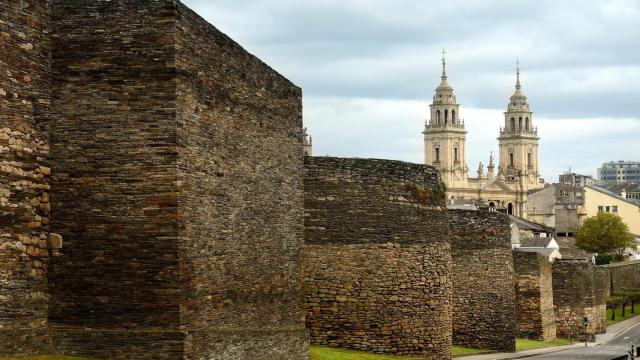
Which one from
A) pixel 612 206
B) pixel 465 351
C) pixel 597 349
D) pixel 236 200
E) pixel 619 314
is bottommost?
pixel 597 349

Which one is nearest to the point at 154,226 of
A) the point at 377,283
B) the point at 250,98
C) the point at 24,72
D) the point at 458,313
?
the point at 24,72

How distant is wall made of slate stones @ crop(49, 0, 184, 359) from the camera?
69.1 feet

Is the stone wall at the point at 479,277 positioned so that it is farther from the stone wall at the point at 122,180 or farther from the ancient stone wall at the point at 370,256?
the stone wall at the point at 122,180

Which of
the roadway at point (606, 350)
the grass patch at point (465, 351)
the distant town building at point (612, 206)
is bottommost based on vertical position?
the roadway at point (606, 350)

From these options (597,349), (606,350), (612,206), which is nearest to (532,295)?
(606,350)

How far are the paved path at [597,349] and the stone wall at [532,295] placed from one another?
1.22 metres

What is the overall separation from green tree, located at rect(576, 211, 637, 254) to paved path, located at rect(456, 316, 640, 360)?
173ft

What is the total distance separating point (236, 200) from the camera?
24469 mm

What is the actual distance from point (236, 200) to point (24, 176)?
17.5ft

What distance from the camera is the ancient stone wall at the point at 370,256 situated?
31797 millimetres

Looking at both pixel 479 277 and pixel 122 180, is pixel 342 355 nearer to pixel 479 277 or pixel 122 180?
pixel 122 180

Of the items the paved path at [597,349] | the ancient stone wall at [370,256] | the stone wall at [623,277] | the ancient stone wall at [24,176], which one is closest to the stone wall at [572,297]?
the paved path at [597,349]

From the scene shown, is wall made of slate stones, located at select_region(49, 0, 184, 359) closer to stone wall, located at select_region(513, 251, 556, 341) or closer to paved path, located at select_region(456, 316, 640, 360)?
paved path, located at select_region(456, 316, 640, 360)

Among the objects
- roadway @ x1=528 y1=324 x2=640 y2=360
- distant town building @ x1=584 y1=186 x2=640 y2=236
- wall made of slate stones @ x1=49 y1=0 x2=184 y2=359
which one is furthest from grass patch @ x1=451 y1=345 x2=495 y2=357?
distant town building @ x1=584 y1=186 x2=640 y2=236
